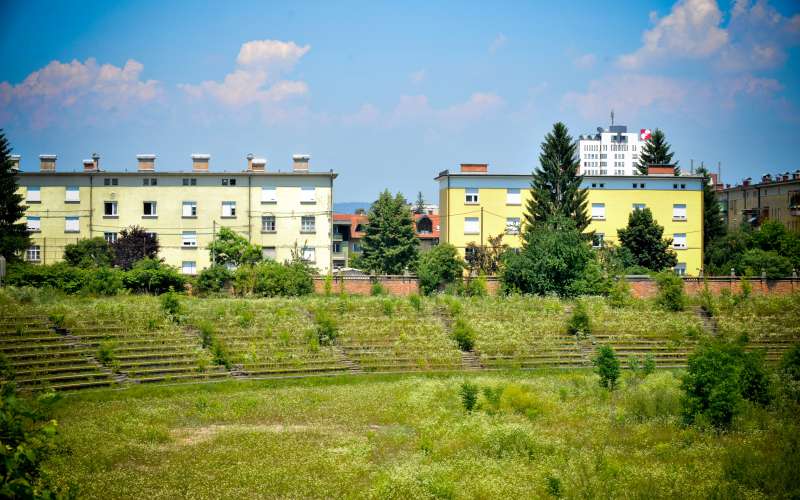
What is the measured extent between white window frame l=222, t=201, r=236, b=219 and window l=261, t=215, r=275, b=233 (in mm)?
2446

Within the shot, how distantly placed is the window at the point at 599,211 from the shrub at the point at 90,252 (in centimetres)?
4013

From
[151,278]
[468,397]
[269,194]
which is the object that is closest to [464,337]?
[468,397]

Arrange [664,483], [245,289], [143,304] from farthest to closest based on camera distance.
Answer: [245,289]
[143,304]
[664,483]

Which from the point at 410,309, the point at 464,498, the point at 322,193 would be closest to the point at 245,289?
the point at 410,309

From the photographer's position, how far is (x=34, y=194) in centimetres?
6356

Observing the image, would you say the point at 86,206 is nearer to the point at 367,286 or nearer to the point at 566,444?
the point at 367,286

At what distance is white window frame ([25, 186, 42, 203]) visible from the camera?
6328cm

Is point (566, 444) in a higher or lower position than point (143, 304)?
lower

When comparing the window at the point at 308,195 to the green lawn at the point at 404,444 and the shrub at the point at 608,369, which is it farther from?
the shrub at the point at 608,369

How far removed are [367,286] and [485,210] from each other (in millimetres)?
19517

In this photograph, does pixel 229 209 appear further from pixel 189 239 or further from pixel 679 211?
pixel 679 211

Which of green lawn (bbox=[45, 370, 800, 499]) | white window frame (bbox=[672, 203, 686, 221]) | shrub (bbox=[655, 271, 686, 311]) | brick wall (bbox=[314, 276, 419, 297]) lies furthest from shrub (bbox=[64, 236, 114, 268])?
white window frame (bbox=[672, 203, 686, 221])

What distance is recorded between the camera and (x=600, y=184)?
6769cm

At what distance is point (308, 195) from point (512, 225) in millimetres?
17850
